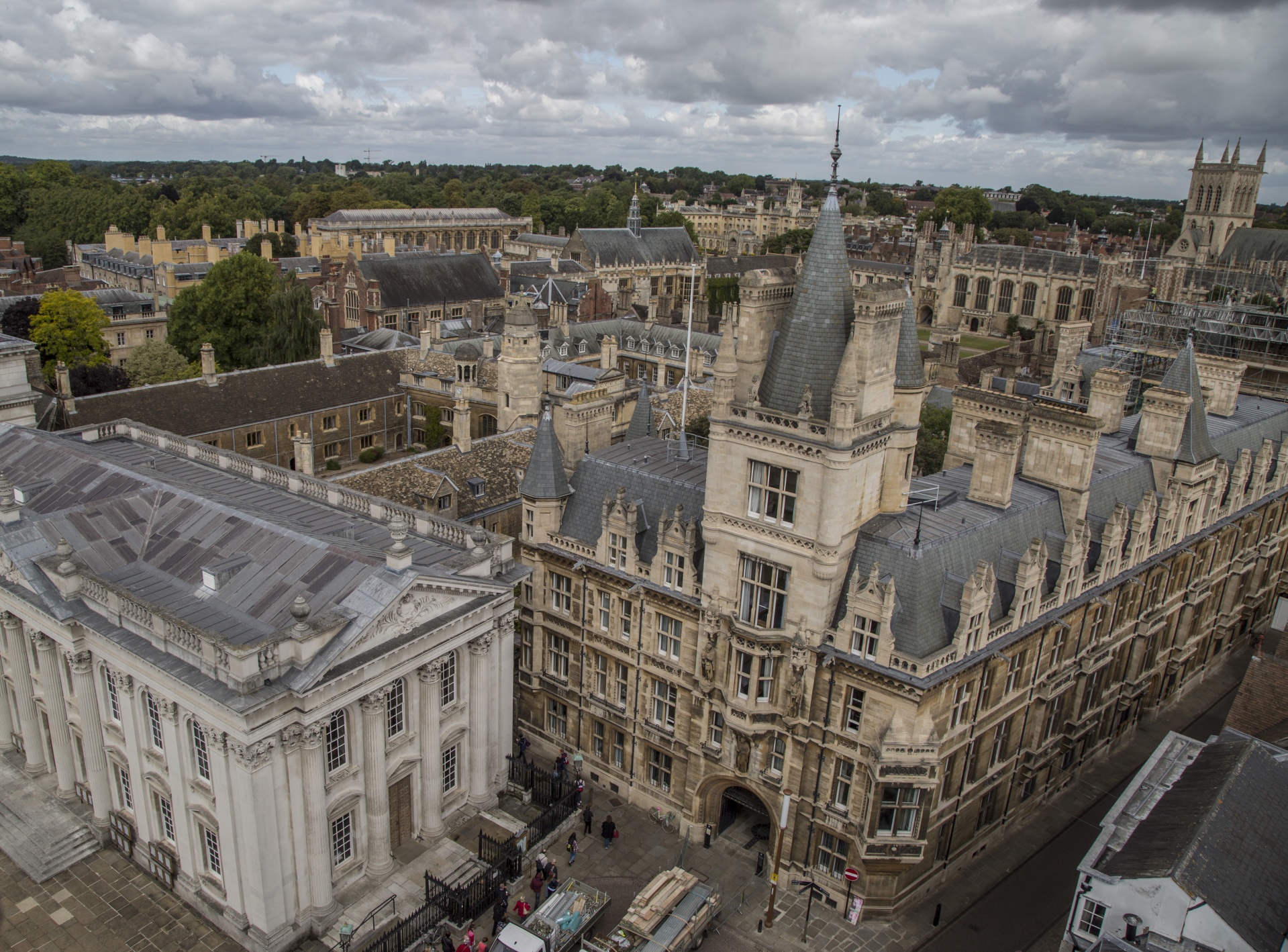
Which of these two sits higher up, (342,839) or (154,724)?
(154,724)

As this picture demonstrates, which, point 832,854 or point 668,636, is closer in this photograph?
point 832,854

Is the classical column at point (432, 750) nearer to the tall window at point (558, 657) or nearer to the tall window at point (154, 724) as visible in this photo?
the tall window at point (558, 657)

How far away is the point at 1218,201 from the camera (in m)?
134

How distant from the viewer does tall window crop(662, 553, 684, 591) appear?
35.0 meters

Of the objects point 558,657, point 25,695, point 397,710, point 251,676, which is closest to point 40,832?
point 25,695

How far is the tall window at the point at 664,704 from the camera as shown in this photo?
36.9 m

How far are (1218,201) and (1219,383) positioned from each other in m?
104

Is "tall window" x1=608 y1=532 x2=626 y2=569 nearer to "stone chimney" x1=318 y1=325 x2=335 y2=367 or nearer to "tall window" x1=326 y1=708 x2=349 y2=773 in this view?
"tall window" x1=326 y1=708 x2=349 y2=773

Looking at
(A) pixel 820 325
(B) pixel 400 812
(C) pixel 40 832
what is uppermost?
(A) pixel 820 325

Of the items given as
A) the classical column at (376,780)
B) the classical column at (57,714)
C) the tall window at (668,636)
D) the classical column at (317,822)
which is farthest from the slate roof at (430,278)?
the classical column at (317,822)

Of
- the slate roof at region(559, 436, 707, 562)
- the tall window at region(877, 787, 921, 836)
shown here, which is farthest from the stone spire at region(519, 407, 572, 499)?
the tall window at region(877, 787, 921, 836)

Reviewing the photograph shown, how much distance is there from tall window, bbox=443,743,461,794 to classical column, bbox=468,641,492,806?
555 millimetres

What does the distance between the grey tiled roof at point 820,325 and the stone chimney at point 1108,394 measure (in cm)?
1858

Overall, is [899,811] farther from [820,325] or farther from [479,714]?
[820,325]
